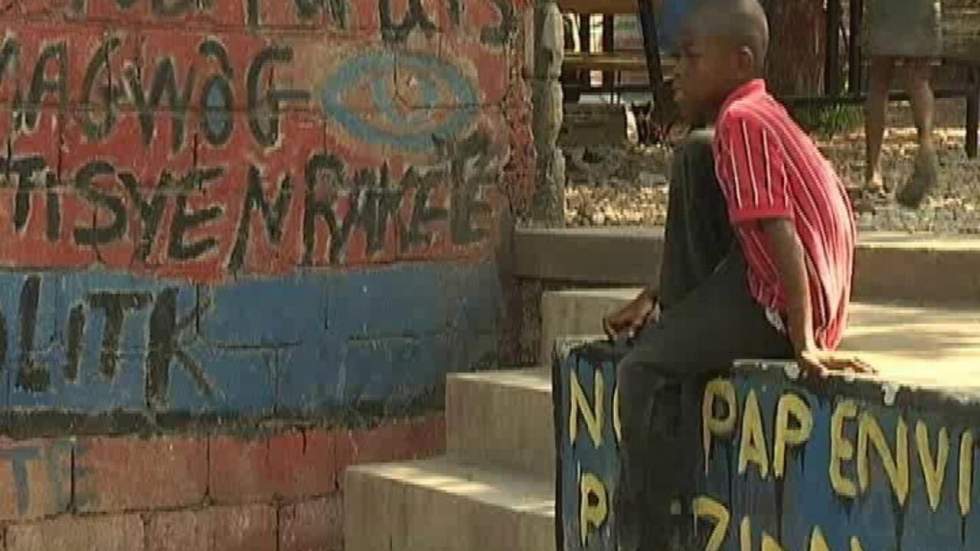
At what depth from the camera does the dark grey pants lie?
519 centimetres

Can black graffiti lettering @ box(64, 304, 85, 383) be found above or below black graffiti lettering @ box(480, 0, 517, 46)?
below

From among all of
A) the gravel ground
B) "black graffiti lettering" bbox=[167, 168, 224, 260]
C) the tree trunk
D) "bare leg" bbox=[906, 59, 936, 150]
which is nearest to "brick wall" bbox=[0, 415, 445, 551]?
"black graffiti lettering" bbox=[167, 168, 224, 260]

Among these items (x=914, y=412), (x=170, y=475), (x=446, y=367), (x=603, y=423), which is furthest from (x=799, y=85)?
(x=914, y=412)

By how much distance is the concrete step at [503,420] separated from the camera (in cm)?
717

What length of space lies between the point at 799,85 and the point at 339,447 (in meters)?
6.42

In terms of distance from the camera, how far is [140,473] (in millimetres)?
7891

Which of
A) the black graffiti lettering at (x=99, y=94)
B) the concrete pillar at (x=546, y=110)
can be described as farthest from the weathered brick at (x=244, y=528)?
the concrete pillar at (x=546, y=110)

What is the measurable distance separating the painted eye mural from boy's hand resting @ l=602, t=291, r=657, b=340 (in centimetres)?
274

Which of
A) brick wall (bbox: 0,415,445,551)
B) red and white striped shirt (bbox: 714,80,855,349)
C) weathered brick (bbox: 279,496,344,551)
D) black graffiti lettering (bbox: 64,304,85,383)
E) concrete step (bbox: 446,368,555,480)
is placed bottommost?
weathered brick (bbox: 279,496,344,551)

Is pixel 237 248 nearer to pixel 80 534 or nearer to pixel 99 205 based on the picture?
pixel 99 205

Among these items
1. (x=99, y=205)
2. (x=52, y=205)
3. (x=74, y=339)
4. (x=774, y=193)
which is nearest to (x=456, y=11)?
(x=99, y=205)

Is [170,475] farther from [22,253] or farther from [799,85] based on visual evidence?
[799,85]

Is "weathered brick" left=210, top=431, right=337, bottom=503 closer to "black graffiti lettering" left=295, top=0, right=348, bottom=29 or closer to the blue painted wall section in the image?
the blue painted wall section

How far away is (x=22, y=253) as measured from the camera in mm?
7664
